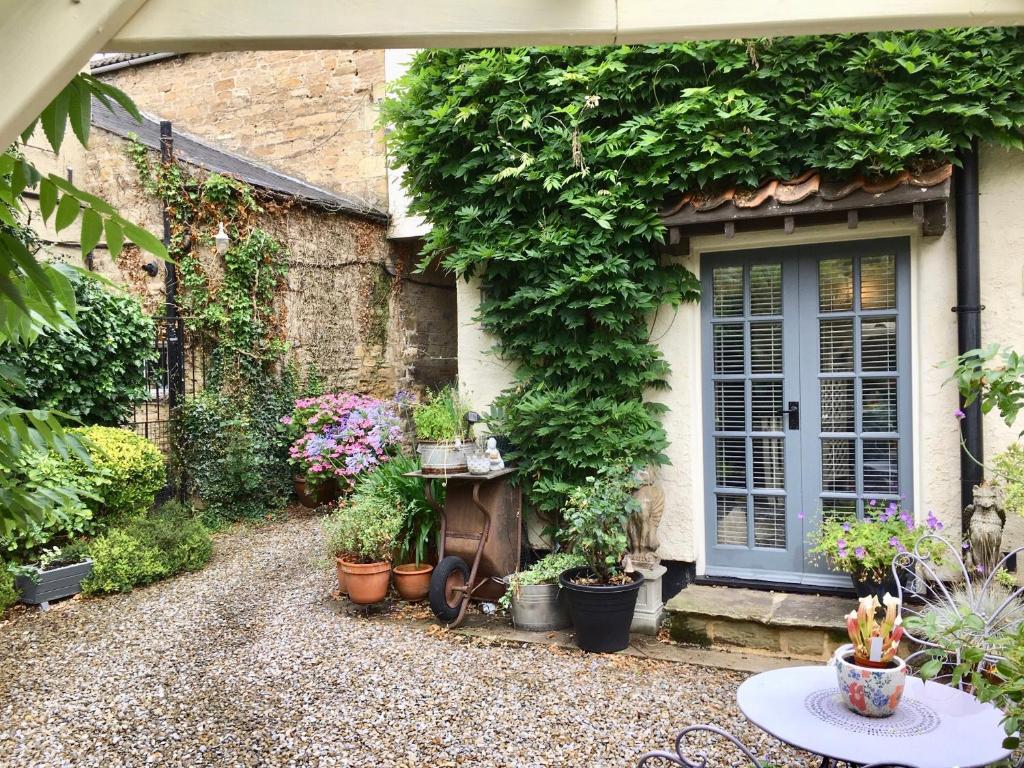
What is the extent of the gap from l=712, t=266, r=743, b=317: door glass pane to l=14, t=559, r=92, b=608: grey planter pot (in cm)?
511

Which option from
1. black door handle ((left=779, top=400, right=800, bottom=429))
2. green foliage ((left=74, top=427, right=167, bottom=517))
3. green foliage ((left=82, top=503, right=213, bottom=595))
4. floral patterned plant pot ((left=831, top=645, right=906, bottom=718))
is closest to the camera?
floral patterned plant pot ((left=831, top=645, right=906, bottom=718))

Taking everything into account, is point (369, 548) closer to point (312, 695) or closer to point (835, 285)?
point (312, 695)

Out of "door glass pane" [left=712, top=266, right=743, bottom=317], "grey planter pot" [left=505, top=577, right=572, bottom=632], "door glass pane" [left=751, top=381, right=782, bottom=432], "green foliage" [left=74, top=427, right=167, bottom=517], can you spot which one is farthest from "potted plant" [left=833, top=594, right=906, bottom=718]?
"green foliage" [left=74, top=427, right=167, bottom=517]

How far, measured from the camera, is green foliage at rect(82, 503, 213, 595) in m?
5.50

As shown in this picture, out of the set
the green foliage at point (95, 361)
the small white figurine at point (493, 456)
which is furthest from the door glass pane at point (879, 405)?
the green foliage at point (95, 361)

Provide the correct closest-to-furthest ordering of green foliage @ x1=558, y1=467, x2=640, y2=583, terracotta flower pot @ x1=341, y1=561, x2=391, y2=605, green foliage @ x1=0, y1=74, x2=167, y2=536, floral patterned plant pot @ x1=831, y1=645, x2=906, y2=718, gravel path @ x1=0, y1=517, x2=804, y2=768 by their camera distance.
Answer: green foliage @ x1=0, y1=74, x2=167, y2=536 → floral patterned plant pot @ x1=831, y1=645, x2=906, y2=718 → gravel path @ x1=0, y1=517, x2=804, y2=768 → green foliage @ x1=558, y1=467, x2=640, y2=583 → terracotta flower pot @ x1=341, y1=561, x2=391, y2=605

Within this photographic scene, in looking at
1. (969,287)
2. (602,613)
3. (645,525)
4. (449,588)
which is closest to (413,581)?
(449,588)

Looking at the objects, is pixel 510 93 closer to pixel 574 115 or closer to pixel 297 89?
pixel 574 115

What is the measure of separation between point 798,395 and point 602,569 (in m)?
1.75

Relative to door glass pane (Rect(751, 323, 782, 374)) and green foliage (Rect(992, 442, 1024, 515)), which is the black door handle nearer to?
door glass pane (Rect(751, 323, 782, 374))

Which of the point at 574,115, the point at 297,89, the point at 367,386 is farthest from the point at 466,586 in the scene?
the point at 297,89

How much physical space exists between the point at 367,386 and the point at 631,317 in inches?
211

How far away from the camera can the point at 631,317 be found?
15.9 ft

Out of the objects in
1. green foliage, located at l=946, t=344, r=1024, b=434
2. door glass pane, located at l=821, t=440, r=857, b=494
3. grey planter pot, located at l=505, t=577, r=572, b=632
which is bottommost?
grey planter pot, located at l=505, t=577, r=572, b=632
